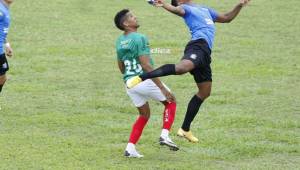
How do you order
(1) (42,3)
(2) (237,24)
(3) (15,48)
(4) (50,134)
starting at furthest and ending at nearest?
1. (1) (42,3)
2. (2) (237,24)
3. (3) (15,48)
4. (4) (50,134)

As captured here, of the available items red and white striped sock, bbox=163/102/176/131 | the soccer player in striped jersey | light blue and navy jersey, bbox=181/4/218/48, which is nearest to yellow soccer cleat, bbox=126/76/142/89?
the soccer player in striped jersey

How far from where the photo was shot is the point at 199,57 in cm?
1083

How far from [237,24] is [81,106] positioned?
11.7m

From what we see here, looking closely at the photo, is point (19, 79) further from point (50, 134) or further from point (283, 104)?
point (283, 104)

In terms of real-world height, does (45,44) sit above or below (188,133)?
below

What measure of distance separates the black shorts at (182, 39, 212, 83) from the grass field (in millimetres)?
1198

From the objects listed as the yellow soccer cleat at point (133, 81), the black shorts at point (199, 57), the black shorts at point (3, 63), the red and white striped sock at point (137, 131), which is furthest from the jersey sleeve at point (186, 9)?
the black shorts at point (3, 63)

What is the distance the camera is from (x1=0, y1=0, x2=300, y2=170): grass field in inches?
431

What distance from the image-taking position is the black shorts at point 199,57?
10781mm

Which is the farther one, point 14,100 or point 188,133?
point 14,100

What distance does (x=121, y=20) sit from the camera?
10555 mm

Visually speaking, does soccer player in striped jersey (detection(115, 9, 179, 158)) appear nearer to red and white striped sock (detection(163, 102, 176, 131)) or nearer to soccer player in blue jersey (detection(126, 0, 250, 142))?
red and white striped sock (detection(163, 102, 176, 131))

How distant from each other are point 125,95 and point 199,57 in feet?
16.6

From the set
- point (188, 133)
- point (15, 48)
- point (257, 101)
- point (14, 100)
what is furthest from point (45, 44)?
point (188, 133)
